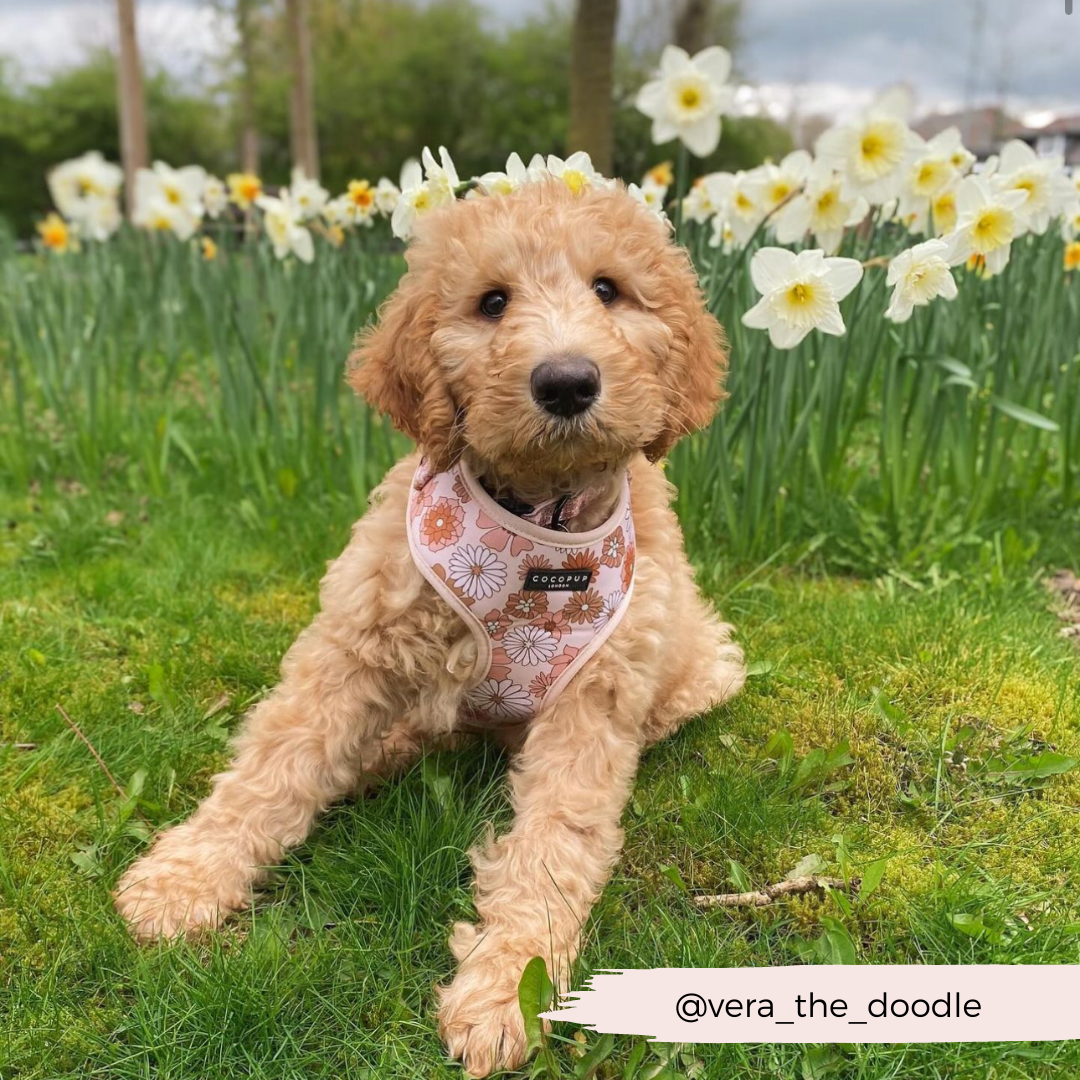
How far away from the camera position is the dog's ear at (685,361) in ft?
7.32

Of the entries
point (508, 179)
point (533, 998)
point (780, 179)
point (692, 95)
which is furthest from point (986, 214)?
point (533, 998)

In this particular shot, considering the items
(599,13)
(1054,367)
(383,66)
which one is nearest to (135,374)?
(1054,367)

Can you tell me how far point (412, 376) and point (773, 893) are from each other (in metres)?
1.51

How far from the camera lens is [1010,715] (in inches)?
113

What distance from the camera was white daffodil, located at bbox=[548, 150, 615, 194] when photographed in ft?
8.01

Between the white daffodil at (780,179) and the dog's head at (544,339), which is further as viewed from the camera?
the white daffodil at (780,179)

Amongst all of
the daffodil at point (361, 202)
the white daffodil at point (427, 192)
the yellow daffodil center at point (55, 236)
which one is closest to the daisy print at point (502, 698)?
the white daffodil at point (427, 192)

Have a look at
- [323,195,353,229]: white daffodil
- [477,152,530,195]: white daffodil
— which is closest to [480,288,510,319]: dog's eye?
[477,152,530,195]: white daffodil

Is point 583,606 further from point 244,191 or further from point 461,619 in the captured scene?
point 244,191

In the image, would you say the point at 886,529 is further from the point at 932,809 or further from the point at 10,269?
the point at 10,269

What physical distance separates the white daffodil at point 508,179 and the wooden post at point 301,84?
10576 millimetres

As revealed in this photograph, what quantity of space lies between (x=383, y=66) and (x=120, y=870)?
1220 inches

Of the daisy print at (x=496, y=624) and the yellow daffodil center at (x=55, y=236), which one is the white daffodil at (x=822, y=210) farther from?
the yellow daffodil center at (x=55, y=236)

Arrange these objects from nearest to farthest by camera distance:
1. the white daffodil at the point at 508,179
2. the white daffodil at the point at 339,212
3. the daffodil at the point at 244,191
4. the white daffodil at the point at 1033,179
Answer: the white daffodil at the point at 508,179 → the white daffodil at the point at 1033,179 → the white daffodil at the point at 339,212 → the daffodil at the point at 244,191
